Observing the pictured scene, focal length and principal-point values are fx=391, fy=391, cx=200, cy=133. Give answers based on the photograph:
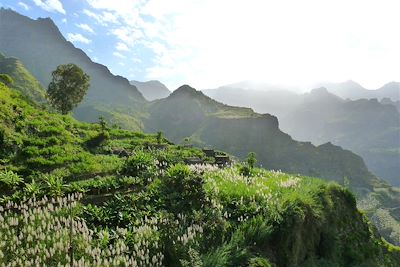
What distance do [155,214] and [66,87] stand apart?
45686 millimetres

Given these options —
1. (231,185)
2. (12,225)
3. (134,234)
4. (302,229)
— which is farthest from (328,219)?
(12,225)

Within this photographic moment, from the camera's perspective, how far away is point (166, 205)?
15.0 m

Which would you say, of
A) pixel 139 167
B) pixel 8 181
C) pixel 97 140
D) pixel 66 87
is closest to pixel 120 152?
pixel 97 140

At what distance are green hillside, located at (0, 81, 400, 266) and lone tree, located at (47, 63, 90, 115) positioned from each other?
3065 cm

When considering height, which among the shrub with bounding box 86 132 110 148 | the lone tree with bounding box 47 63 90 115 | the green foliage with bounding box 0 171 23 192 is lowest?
the green foliage with bounding box 0 171 23 192

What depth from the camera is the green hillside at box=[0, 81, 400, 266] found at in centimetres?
1082

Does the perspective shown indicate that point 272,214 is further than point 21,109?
No

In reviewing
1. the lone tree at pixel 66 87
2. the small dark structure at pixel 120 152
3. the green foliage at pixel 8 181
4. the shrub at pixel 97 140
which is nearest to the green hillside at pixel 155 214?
the green foliage at pixel 8 181

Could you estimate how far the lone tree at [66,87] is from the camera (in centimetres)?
5506

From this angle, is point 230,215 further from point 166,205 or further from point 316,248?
point 316,248

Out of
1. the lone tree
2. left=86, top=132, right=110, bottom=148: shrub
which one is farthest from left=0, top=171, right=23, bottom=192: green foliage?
the lone tree

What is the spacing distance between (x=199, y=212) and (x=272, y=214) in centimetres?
291

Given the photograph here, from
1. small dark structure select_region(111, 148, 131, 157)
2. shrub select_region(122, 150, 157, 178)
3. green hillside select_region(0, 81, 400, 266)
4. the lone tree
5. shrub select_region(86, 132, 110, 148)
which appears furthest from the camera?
the lone tree

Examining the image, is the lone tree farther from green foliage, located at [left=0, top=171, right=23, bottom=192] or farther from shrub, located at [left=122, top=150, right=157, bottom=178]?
green foliage, located at [left=0, top=171, right=23, bottom=192]
